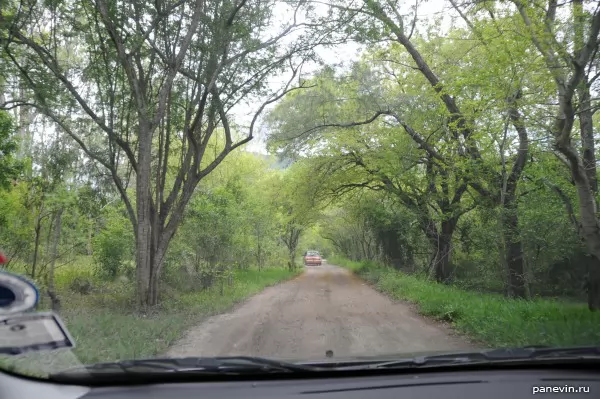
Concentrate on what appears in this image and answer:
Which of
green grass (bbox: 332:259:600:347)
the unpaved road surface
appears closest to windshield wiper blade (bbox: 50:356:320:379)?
the unpaved road surface

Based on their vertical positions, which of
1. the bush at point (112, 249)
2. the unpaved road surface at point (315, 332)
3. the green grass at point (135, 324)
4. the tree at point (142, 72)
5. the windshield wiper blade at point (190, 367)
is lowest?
the unpaved road surface at point (315, 332)

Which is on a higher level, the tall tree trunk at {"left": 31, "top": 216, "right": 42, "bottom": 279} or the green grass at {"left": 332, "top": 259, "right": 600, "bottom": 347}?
the tall tree trunk at {"left": 31, "top": 216, "right": 42, "bottom": 279}

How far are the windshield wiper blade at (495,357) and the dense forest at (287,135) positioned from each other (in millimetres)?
5312

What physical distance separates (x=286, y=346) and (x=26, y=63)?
856 centimetres

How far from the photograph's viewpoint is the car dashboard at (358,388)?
240 cm

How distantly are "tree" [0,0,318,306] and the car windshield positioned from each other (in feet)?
0.18

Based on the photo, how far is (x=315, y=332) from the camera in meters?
8.33

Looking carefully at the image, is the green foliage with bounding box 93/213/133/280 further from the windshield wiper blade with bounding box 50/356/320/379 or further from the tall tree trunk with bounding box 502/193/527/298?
the windshield wiper blade with bounding box 50/356/320/379

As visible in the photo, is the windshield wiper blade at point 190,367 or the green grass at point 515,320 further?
the green grass at point 515,320

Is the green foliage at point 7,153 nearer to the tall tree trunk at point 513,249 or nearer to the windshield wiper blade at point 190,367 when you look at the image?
the windshield wiper blade at point 190,367

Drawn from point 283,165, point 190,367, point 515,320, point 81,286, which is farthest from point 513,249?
point 81,286

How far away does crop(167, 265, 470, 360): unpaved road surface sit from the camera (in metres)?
6.94

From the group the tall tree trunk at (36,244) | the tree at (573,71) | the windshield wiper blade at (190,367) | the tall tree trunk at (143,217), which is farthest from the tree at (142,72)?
the windshield wiper blade at (190,367)

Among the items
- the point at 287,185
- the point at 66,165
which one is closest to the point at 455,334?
the point at 66,165
